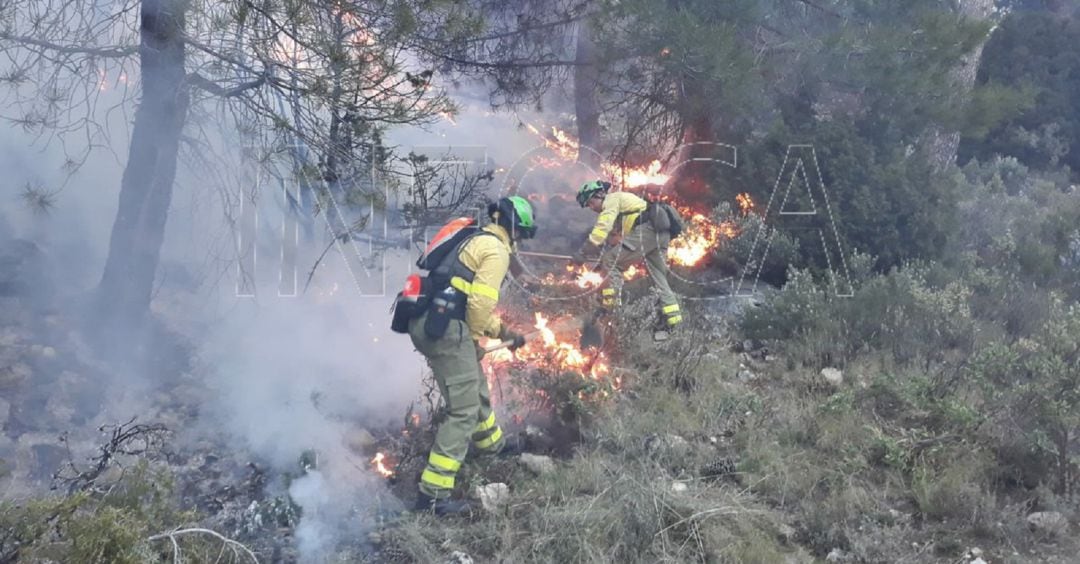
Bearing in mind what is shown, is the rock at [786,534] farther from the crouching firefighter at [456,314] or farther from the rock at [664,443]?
the crouching firefighter at [456,314]

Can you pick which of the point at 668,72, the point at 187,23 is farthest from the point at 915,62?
the point at 187,23

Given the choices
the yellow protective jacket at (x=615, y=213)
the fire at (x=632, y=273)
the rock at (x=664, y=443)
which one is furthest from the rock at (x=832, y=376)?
the fire at (x=632, y=273)

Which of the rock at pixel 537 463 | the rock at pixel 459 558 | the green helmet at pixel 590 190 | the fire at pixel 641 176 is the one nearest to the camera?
the rock at pixel 459 558

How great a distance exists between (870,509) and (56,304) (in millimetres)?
6473

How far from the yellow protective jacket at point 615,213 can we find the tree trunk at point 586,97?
5.96 feet

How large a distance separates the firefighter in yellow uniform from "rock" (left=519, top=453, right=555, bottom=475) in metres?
0.44

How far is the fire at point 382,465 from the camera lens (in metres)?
5.31

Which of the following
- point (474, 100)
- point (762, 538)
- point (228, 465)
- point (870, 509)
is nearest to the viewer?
point (762, 538)

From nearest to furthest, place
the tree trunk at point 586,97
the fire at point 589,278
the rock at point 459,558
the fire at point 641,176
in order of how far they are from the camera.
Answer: the rock at point 459,558, the fire at point 589,278, the tree trunk at point 586,97, the fire at point 641,176

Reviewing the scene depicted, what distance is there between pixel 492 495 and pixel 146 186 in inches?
153

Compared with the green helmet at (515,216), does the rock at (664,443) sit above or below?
below

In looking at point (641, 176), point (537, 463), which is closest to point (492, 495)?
point (537, 463)

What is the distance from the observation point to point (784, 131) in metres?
9.03

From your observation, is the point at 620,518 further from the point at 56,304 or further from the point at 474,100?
the point at 474,100
